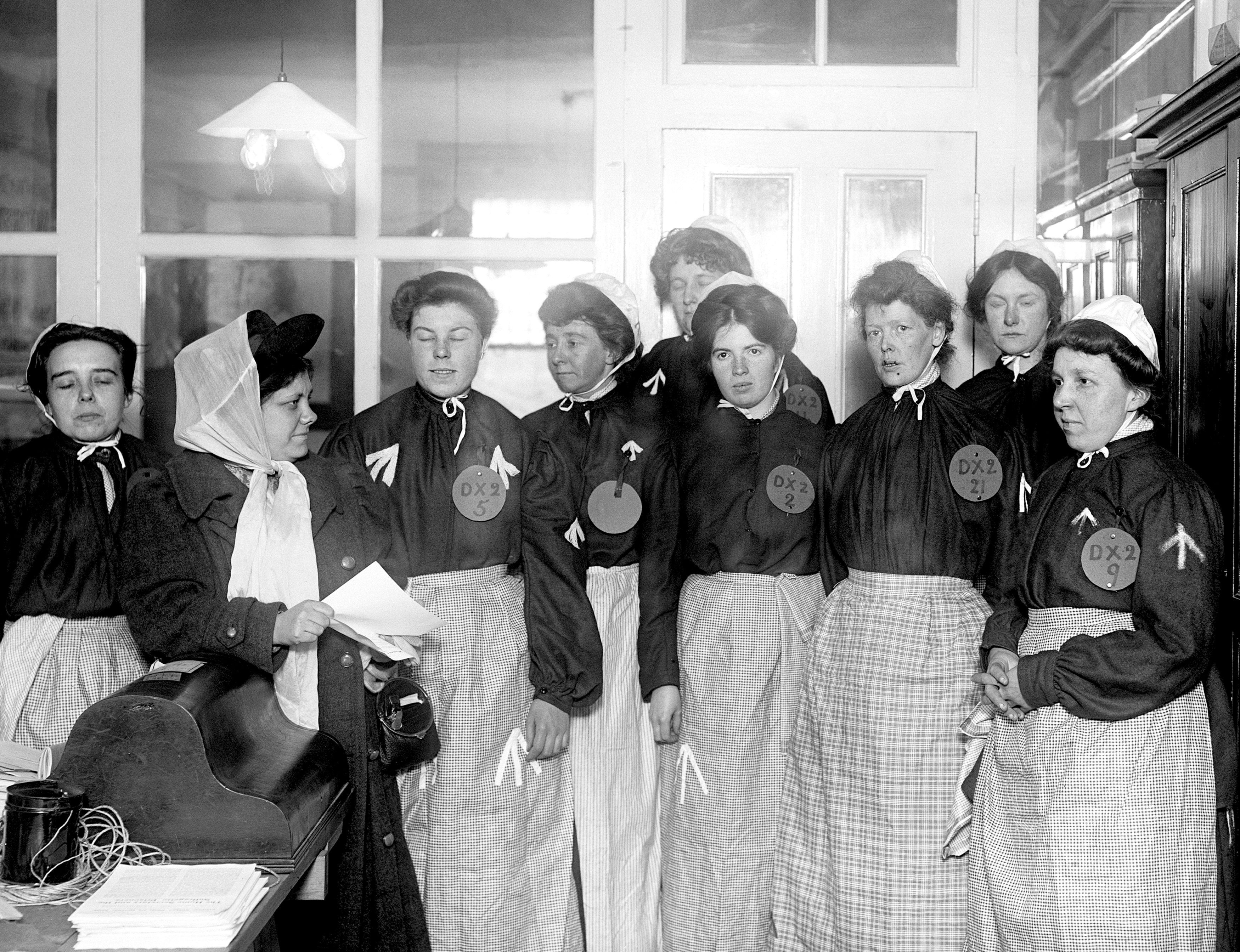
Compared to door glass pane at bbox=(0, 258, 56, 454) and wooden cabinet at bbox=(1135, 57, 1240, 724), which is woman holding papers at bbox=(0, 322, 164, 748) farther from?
wooden cabinet at bbox=(1135, 57, 1240, 724)

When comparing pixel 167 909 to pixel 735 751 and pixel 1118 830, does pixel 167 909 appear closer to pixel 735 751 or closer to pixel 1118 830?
pixel 735 751

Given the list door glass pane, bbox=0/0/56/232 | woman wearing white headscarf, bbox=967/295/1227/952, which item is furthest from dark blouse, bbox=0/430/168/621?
woman wearing white headscarf, bbox=967/295/1227/952

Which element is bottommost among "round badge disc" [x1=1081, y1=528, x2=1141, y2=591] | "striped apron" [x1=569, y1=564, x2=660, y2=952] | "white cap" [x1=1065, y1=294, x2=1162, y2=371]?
"striped apron" [x1=569, y1=564, x2=660, y2=952]

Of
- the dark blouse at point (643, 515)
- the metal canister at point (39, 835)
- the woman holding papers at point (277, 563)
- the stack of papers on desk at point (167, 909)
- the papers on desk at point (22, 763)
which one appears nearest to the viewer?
the stack of papers on desk at point (167, 909)

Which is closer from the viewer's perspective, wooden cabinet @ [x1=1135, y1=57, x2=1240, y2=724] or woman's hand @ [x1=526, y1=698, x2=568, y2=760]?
wooden cabinet @ [x1=1135, y1=57, x2=1240, y2=724]

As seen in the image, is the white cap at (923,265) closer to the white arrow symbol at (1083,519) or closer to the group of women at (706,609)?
the group of women at (706,609)

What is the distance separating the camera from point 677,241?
11.5ft

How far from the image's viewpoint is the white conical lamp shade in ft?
12.6

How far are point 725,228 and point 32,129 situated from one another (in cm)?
228

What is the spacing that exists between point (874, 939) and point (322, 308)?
2515 millimetres

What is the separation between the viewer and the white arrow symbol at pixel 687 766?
114 inches

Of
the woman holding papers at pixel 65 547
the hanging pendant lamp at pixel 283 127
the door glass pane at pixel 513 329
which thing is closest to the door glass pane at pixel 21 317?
the hanging pendant lamp at pixel 283 127

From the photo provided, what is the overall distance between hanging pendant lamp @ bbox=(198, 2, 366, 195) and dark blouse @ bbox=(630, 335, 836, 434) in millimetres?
1273

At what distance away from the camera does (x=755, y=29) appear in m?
4.02
